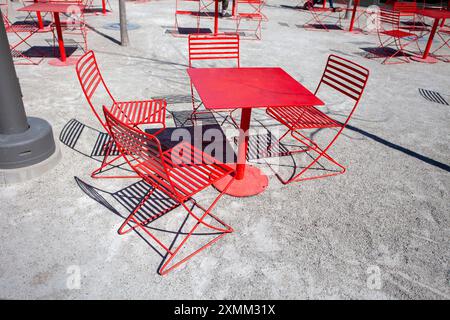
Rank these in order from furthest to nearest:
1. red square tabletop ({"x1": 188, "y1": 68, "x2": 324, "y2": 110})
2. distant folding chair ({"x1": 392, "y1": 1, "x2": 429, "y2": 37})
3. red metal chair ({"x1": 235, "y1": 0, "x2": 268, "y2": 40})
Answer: distant folding chair ({"x1": 392, "y1": 1, "x2": 429, "y2": 37}) < red metal chair ({"x1": 235, "y1": 0, "x2": 268, "y2": 40}) < red square tabletop ({"x1": 188, "y1": 68, "x2": 324, "y2": 110})

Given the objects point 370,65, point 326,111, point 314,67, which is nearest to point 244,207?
point 326,111

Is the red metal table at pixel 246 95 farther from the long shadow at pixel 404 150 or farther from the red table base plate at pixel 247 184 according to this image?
the long shadow at pixel 404 150

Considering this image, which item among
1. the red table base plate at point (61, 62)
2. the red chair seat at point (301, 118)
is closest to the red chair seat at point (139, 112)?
the red chair seat at point (301, 118)

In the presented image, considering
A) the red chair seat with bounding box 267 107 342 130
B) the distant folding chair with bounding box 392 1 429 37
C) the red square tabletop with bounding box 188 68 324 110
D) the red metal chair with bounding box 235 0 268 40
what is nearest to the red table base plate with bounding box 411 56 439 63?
the distant folding chair with bounding box 392 1 429 37

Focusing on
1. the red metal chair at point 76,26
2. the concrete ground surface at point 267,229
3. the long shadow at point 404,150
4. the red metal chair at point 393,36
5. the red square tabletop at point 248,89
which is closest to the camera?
the concrete ground surface at point 267,229

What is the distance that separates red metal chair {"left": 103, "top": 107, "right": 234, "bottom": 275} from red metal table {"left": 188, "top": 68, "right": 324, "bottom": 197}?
0.51 meters

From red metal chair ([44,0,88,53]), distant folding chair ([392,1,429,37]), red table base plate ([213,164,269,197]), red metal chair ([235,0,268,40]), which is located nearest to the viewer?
red table base plate ([213,164,269,197])

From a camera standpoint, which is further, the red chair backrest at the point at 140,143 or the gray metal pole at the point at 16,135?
the gray metal pole at the point at 16,135

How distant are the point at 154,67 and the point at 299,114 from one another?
427 cm

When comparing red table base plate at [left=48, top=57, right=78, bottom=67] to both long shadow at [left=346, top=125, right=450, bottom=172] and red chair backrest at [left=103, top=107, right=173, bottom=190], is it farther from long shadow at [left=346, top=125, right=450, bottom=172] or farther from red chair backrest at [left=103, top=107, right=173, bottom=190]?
long shadow at [left=346, top=125, right=450, bottom=172]

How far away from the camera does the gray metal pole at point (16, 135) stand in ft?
10.6

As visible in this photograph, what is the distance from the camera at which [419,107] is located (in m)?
6.10

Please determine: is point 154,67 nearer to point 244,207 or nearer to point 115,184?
point 115,184

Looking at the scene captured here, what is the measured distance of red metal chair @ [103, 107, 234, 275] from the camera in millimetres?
2338
